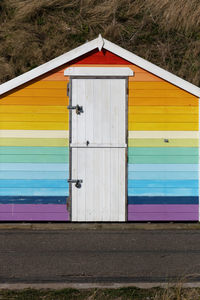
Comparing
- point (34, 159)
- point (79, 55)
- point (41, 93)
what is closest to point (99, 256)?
point (34, 159)

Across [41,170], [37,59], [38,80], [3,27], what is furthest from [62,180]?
[3,27]

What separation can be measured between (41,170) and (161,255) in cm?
326

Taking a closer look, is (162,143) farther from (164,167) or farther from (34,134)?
(34,134)

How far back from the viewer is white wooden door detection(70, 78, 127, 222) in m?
9.24

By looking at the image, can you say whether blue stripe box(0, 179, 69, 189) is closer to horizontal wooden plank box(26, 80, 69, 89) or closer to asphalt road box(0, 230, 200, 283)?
asphalt road box(0, 230, 200, 283)

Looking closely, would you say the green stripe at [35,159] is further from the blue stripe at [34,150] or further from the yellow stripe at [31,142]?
the yellow stripe at [31,142]

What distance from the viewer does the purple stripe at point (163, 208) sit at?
9.31m

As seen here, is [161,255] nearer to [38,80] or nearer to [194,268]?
[194,268]

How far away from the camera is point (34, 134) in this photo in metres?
9.25

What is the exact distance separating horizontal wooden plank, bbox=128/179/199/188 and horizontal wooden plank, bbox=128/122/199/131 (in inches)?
41.8

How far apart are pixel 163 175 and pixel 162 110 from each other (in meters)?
1.32

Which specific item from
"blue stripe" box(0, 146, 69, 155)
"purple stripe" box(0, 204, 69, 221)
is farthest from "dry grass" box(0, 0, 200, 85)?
"purple stripe" box(0, 204, 69, 221)

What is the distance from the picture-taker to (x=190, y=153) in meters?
9.31

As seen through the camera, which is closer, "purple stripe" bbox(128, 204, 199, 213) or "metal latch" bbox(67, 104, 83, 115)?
"metal latch" bbox(67, 104, 83, 115)
